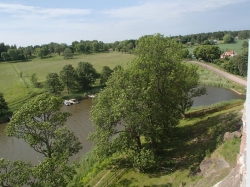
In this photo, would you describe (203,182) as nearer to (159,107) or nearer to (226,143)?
(226,143)

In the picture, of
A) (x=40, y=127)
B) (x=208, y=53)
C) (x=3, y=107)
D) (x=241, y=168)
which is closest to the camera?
(x=241, y=168)

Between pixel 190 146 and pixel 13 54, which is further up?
pixel 13 54

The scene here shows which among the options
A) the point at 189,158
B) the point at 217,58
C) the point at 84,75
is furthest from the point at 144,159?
the point at 217,58

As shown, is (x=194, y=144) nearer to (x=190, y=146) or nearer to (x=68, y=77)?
(x=190, y=146)

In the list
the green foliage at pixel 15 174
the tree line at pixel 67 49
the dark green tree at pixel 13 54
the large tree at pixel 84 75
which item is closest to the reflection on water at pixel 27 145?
the green foliage at pixel 15 174

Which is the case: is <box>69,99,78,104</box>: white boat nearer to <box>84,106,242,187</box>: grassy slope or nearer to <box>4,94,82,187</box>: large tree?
<box>84,106,242,187</box>: grassy slope

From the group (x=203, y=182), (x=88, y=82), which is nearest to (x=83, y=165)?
(x=203, y=182)
